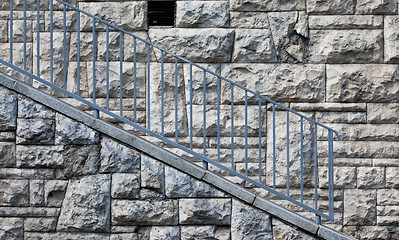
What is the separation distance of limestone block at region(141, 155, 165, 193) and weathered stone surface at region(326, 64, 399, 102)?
2.43 m

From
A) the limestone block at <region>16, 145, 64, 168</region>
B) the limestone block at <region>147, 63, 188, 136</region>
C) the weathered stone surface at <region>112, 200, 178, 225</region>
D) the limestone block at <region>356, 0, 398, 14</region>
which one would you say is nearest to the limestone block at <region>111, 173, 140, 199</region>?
the weathered stone surface at <region>112, 200, 178, 225</region>

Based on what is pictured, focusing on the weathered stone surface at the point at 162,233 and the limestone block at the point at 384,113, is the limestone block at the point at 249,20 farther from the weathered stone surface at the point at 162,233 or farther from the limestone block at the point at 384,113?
the weathered stone surface at the point at 162,233

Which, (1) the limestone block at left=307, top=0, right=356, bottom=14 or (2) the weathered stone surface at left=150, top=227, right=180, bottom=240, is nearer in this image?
A: (2) the weathered stone surface at left=150, top=227, right=180, bottom=240

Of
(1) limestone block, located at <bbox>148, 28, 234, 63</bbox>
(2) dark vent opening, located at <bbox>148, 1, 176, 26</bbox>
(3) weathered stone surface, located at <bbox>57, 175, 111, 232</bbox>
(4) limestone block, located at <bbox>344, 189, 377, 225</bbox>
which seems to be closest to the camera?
(3) weathered stone surface, located at <bbox>57, 175, 111, 232</bbox>

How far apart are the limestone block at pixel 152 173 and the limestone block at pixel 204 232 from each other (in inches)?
16.5

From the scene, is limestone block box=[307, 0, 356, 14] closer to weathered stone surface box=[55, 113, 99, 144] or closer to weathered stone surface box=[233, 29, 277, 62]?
weathered stone surface box=[233, 29, 277, 62]

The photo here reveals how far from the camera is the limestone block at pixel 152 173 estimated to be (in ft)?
11.8

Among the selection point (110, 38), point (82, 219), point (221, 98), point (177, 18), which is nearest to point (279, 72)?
point (221, 98)

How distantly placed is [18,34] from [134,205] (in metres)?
2.86

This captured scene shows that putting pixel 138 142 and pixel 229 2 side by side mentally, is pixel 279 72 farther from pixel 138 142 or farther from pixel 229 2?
pixel 138 142

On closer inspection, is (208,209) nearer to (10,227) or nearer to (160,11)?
(10,227)

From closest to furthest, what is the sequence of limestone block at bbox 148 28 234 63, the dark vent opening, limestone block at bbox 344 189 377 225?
limestone block at bbox 344 189 377 225 → limestone block at bbox 148 28 234 63 → the dark vent opening

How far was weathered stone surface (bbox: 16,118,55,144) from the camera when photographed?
3602mm

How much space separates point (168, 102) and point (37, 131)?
1828 millimetres
